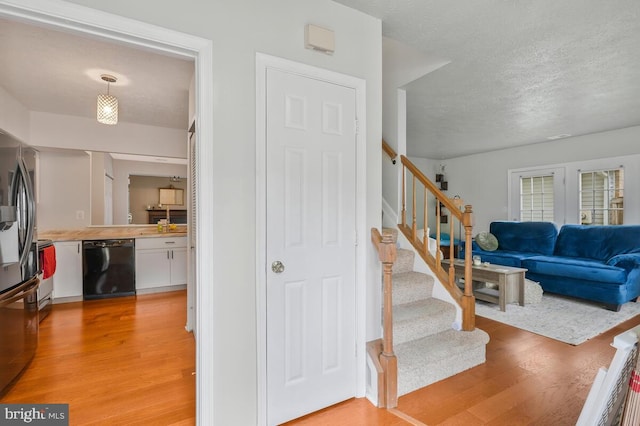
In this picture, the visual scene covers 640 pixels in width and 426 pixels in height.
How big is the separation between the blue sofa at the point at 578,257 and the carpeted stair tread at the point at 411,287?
101 inches

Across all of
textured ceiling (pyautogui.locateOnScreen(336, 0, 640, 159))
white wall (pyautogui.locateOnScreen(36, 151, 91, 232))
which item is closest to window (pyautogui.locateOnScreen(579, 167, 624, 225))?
textured ceiling (pyautogui.locateOnScreen(336, 0, 640, 159))

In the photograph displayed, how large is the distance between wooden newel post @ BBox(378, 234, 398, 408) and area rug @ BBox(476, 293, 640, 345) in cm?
209

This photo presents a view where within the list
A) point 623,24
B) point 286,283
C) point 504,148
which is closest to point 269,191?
point 286,283

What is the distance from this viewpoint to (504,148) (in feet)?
21.8

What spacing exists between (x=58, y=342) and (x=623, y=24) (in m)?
5.38

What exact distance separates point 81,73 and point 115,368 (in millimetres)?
2620

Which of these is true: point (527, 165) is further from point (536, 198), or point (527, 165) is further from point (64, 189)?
point (64, 189)

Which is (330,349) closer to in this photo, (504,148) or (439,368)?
(439,368)

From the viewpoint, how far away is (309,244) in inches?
75.6

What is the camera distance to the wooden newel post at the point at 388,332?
1.97 m

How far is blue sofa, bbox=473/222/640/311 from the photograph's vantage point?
3.80m

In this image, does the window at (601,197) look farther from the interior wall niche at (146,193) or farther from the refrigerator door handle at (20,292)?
the interior wall niche at (146,193)

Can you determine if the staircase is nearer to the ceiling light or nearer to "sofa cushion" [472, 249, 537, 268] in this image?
"sofa cushion" [472, 249, 537, 268]

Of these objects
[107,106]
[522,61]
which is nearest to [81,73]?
[107,106]
